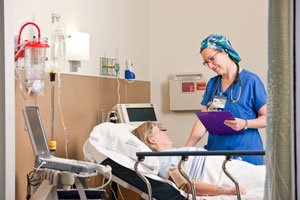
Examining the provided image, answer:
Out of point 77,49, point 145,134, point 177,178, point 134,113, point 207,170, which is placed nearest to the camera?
point 177,178

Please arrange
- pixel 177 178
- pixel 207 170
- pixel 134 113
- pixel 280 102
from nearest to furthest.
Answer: pixel 280 102 → pixel 177 178 → pixel 207 170 → pixel 134 113

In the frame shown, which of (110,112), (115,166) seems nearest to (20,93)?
(115,166)

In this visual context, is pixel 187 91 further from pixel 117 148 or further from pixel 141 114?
pixel 117 148

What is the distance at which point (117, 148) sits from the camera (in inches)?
123

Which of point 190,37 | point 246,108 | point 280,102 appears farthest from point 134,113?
point 280,102

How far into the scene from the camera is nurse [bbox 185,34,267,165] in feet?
10.9

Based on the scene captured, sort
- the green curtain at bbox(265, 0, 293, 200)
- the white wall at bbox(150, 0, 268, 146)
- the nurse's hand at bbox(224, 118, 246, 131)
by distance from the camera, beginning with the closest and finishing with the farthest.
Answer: the green curtain at bbox(265, 0, 293, 200) → the nurse's hand at bbox(224, 118, 246, 131) → the white wall at bbox(150, 0, 268, 146)

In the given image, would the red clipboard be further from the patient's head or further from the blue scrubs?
the patient's head

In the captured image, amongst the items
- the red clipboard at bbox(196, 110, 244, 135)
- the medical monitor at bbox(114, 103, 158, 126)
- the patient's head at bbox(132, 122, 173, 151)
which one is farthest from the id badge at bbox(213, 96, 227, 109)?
the medical monitor at bbox(114, 103, 158, 126)

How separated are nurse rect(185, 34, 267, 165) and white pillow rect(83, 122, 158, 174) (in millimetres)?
630

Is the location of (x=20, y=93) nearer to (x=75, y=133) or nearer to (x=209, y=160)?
(x=75, y=133)

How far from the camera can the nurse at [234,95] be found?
3336 mm

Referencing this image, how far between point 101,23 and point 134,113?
0.86m

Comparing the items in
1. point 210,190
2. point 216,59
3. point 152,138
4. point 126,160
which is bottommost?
point 210,190
